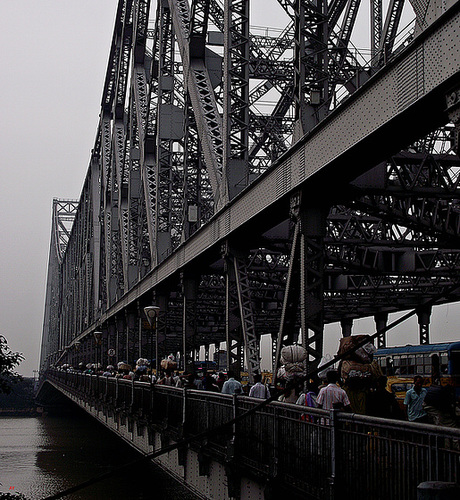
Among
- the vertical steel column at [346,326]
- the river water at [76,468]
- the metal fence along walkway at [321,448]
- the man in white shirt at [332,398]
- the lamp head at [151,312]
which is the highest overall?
the vertical steel column at [346,326]

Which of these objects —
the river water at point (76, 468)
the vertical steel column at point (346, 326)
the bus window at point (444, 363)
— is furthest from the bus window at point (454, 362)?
the vertical steel column at point (346, 326)

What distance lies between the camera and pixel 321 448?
32.3 ft

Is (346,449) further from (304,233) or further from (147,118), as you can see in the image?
(147,118)

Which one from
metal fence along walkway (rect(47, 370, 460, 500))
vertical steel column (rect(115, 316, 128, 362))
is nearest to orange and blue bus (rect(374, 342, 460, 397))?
metal fence along walkway (rect(47, 370, 460, 500))

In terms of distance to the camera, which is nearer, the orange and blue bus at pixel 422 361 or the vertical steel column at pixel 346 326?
the orange and blue bus at pixel 422 361

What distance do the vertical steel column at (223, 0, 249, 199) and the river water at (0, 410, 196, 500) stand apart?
1230 cm

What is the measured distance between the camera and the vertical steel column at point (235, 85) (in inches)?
910

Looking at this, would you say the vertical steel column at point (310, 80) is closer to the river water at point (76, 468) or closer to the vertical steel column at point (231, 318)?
the vertical steel column at point (231, 318)

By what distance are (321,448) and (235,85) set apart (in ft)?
49.4

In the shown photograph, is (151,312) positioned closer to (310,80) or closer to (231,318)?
(231,318)

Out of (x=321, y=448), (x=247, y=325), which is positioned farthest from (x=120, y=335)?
(x=321, y=448)

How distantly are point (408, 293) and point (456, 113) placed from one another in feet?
112

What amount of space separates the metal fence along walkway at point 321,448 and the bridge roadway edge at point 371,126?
4699 mm

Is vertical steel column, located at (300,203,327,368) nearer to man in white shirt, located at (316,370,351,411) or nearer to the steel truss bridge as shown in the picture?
the steel truss bridge
